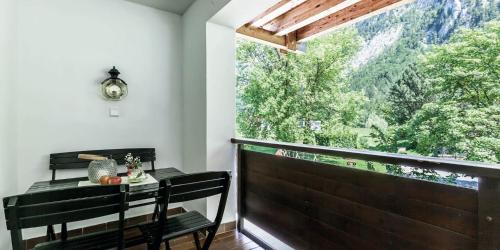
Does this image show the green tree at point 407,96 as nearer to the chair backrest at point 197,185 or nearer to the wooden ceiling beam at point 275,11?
the wooden ceiling beam at point 275,11

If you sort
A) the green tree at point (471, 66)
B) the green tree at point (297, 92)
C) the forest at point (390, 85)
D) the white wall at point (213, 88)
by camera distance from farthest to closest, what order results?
the green tree at point (297, 92)
the forest at point (390, 85)
the green tree at point (471, 66)
the white wall at point (213, 88)

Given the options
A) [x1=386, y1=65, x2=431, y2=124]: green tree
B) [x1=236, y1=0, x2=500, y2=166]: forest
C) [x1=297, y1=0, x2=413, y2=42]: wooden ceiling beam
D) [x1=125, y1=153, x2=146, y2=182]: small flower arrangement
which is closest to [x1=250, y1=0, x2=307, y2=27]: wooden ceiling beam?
[x1=297, y1=0, x2=413, y2=42]: wooden ceiling beam

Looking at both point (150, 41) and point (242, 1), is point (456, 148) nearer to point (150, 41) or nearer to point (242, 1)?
point (242, 1)

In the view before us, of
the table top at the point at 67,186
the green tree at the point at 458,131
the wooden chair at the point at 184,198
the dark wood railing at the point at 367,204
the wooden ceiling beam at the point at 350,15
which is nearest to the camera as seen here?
the dark wood railing at the point at 367,204

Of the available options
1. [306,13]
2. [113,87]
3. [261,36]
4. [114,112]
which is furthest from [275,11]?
[114,112]

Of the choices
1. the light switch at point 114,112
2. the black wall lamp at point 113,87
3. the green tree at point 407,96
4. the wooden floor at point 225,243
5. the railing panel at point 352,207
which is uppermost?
the green tree at point 407,96

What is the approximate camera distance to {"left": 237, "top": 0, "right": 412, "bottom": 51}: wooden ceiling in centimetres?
292

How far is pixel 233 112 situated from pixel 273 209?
1.17 m

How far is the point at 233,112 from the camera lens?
2879mm

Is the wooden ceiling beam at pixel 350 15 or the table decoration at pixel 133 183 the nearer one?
the table decoration at pixel 133 183

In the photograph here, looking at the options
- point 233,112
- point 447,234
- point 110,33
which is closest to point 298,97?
point 233,112

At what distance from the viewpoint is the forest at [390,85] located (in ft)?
23.6

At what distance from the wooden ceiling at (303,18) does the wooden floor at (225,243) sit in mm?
2619

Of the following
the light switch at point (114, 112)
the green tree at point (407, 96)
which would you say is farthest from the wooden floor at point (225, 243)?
the green tree at point (407, 96)
